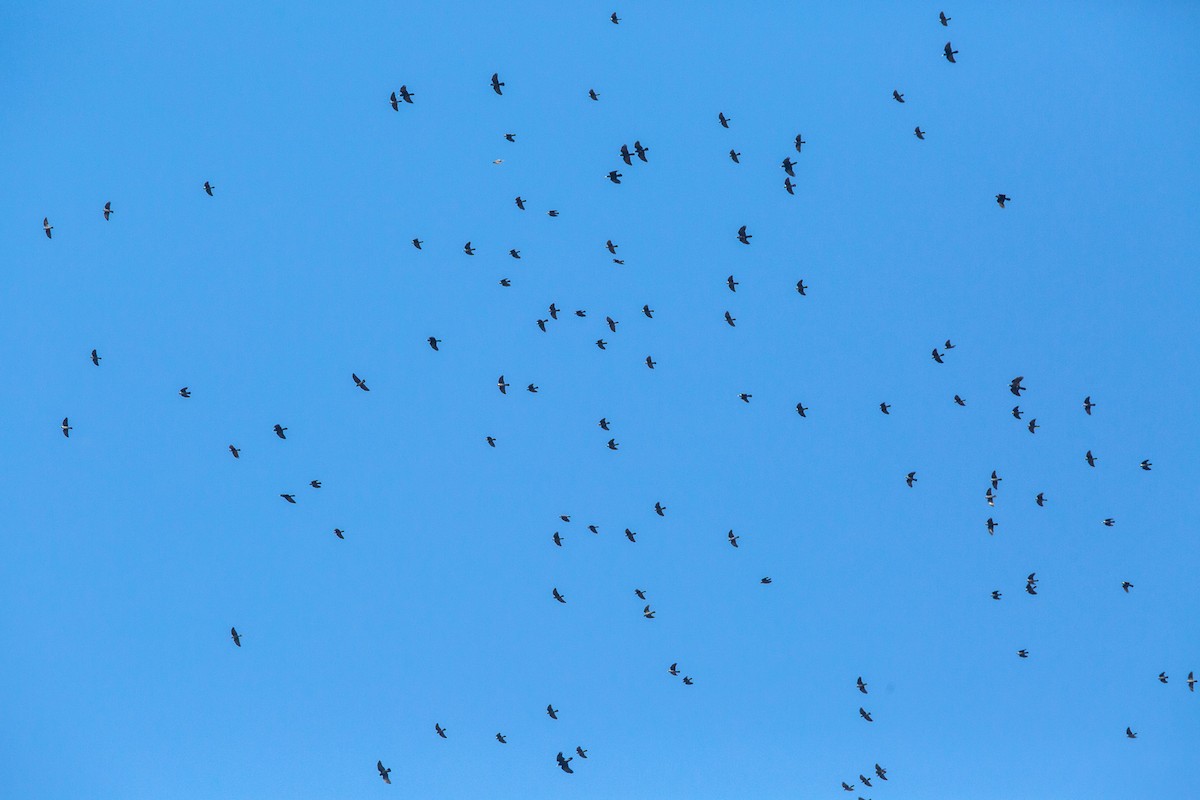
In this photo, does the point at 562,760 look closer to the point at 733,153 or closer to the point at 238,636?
the point at 238,636

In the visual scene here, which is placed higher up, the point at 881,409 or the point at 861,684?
the point at 881,409

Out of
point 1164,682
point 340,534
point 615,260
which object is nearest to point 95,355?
point 340,534

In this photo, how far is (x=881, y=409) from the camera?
149 feet

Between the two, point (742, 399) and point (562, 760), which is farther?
point (742, 399)

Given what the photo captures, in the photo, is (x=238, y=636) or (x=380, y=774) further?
(x=238, y=636)

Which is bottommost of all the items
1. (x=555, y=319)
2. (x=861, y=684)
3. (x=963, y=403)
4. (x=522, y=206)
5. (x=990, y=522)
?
(x=861, y=684)

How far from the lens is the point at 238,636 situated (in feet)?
147

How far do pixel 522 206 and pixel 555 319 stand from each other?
14.4 feet

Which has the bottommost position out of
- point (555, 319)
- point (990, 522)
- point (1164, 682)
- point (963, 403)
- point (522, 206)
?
point (1164, 682)

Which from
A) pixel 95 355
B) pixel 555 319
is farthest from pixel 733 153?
pixel 95 355

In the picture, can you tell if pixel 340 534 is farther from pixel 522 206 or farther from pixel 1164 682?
pixel 1164 682

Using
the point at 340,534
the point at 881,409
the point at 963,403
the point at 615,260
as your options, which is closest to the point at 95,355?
the point at 340,534

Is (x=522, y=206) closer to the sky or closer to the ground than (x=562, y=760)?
closer to the sky

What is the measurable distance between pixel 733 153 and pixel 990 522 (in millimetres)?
16814
